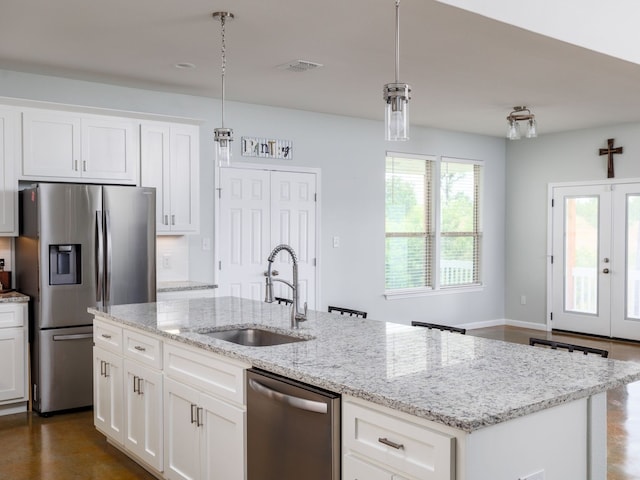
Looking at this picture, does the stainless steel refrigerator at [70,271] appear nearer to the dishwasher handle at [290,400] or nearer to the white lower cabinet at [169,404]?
the white lower cabinet at [169,404]

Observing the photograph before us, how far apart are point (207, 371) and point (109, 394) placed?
4.08ft

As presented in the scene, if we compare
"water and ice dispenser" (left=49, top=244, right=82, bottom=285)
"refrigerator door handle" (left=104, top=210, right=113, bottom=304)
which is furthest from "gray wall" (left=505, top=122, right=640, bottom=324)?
"water and ice dispenser" (left=49, top=244, right=82, bottom=285)

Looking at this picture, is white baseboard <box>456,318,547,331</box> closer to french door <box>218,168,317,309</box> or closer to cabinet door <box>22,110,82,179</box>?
french door <box>218,168,317,309</box>

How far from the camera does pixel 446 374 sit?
2.07 m

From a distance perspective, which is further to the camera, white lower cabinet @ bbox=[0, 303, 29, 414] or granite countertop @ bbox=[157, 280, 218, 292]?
granite countertop @ bbox=[157, 280, 218, 292]

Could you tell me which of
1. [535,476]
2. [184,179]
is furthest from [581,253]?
[535,476]

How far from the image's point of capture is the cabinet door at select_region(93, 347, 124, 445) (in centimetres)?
349

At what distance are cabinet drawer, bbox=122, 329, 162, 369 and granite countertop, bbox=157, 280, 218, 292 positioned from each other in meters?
1.69

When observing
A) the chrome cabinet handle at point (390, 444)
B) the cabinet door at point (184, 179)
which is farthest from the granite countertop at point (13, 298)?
the chrome cabinet handle at point (390, 444)

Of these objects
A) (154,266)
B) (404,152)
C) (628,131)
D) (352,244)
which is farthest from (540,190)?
(154,266)

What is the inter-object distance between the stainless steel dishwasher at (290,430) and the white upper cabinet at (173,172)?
3185 mm

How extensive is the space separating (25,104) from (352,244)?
3.74m

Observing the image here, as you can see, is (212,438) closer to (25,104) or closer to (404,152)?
(25,104)

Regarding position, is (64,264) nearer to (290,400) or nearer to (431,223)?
(290,400)
